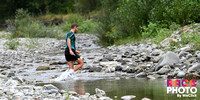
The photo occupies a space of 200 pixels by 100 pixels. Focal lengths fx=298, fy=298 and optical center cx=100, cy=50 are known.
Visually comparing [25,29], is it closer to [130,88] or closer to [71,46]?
[71,46]

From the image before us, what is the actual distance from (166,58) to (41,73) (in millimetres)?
3269

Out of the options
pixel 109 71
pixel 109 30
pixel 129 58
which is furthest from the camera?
pixel 109 30

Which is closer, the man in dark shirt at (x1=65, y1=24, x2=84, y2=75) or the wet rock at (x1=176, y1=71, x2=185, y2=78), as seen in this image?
the wet rock at (x1=176, y1=71, x2=185, y2=78)

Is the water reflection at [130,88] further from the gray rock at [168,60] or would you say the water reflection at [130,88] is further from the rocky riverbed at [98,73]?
the gray rock at [168,60]

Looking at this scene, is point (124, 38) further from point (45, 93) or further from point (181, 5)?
point (45, 93)

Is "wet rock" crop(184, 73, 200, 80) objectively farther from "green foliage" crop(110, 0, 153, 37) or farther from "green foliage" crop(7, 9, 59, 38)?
"green foliage" crop(7, 9, 59, 38)

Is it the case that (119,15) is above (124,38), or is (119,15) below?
above

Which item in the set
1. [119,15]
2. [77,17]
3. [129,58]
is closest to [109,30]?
[119,15]

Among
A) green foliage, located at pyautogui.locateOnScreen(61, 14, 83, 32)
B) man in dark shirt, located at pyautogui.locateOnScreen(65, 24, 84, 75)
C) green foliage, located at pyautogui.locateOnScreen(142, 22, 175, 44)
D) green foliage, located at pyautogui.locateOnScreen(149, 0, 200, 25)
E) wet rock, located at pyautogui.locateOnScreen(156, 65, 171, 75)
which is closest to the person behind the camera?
wet rock, located at pyautogui.locateOnScreen(156, 65, 171, 75)

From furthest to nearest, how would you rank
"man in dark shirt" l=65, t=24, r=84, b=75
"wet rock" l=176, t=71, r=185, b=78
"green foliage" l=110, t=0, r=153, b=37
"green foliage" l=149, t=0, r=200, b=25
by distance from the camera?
"green foliage" l=110, t=0, r=153, b=37 → "green foliage" l=149, t=0, r=200, b=25 → "man in dark shirt" l=65, t=24, r=84, b=75 → "wet rock" l=176, t=71, r=185, b=78

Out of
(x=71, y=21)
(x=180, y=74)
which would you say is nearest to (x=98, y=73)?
(x=180, y=74)

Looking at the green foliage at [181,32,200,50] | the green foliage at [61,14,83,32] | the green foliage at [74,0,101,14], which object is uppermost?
the green foliage at [74,0,101,14]

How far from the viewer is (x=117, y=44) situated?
14953mm

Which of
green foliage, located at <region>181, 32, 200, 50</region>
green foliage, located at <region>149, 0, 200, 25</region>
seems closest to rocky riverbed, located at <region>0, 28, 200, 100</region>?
green foliage, located at <region>181, 32, 200, 50</region>
